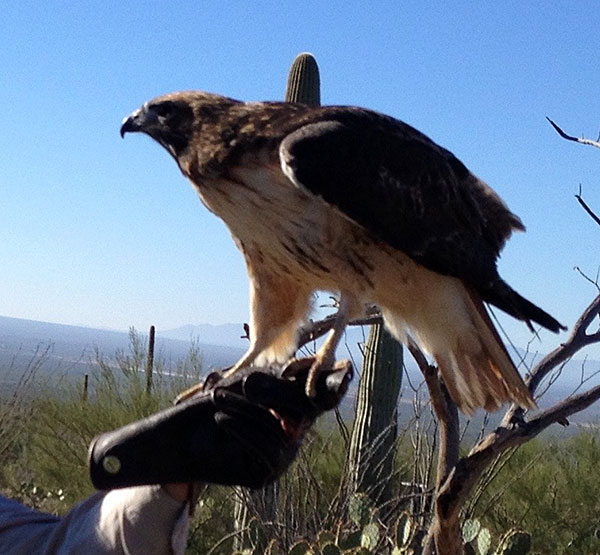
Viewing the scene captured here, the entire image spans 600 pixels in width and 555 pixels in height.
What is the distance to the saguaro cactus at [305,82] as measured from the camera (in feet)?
21.8

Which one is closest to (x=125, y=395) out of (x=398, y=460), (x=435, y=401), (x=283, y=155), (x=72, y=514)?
(x=398, y=460)

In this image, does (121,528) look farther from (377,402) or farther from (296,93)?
(296,93)

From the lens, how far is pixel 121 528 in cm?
200

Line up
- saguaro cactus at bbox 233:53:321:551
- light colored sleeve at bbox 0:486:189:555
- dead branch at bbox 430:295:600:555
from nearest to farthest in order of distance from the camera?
light colored sleeve at bbox 0:486:189:555, dead branch at bbox 430:295:600:555, saguaro cactus at bbox 233:53:321:551

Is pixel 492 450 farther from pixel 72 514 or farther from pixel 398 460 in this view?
pixel 398 460

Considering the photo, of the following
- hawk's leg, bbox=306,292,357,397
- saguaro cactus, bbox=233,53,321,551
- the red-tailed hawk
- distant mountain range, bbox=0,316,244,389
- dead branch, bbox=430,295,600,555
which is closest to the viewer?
hawk's leg, bbox=306,292,357,397

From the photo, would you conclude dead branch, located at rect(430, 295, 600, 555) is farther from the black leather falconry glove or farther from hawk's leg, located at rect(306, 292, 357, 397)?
the black leather falconry glove

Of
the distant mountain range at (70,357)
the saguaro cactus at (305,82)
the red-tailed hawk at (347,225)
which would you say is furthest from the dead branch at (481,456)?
the saguaro cactus at (305,82)

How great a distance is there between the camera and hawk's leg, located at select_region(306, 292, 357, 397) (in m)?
2.55

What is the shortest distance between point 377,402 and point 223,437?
15.2 ft

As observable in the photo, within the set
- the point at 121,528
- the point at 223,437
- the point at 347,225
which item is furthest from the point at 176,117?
A: the point at 121,528

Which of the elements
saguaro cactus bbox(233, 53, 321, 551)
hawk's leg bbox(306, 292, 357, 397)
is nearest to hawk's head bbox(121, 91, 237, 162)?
hawk's leg bbox(306, 292, 357, 397)

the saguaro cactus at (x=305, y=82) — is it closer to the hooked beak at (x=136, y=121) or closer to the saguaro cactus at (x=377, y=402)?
the saguaro cactus at (x=377, y=402)

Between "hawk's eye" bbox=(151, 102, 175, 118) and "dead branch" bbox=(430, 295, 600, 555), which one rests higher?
"hawk's eye" bbox=(151, 102, 175, 118)
